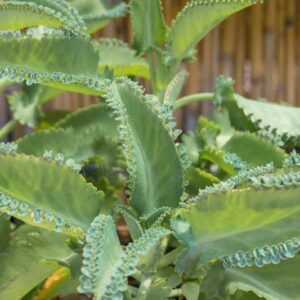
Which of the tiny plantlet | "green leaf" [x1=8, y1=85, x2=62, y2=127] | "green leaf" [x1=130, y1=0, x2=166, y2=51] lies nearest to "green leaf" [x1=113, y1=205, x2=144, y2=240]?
the tiny plantlet

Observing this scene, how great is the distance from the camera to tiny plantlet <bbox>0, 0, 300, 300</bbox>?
1.45 feet

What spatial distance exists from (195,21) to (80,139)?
20cm

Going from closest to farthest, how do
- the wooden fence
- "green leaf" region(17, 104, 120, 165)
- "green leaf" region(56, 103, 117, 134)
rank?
"green leaf" region(17, 104, 120, 165) < "green leaf" region(56, 103, 117, 134) < the wooden fence

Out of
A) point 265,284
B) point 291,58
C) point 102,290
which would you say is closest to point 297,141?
point 265,284

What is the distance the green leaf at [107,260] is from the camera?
1.28 ft

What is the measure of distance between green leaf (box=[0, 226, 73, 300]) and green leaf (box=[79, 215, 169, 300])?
0.11 m

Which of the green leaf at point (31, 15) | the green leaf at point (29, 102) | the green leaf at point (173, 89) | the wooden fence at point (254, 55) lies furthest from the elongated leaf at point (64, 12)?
the wooden fence at point (254, 55)

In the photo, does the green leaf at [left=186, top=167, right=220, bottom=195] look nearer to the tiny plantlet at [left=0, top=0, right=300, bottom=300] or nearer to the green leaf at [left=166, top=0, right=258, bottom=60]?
the tiny plantlet at [left=0, top=0, right=300, bottom=300]

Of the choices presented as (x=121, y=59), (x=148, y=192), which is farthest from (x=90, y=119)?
(x=148, y=192)

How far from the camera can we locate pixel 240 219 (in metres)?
0.45

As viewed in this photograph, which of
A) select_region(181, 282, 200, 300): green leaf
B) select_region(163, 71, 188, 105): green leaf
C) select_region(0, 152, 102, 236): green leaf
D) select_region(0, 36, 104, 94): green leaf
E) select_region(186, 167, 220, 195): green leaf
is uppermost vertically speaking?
select_region(0, 36, 104, 94): green leaf

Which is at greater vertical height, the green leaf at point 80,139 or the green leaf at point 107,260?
the green leaf at point 107,260

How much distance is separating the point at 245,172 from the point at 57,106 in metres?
0.89

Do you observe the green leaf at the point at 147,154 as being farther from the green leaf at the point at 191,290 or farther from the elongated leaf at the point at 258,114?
the elongated leaf at the point at 258,114
